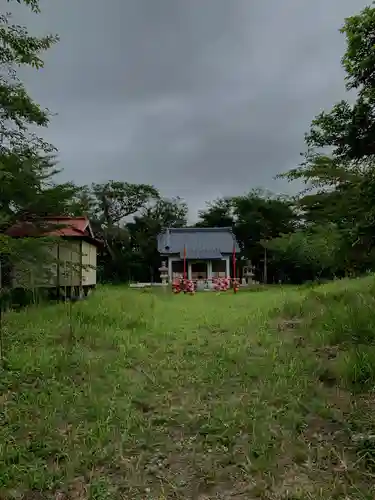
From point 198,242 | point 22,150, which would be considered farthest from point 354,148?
point 198,242

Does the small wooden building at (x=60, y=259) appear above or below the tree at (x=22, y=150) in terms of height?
below

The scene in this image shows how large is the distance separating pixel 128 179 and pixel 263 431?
2302cm

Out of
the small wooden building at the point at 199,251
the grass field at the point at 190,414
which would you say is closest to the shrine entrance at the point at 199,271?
the small wooden building at the point at 199,251

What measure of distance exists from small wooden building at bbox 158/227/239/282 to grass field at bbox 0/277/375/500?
48.6 feet

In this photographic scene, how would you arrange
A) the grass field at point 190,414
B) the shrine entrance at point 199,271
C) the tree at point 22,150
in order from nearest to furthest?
the grass field at point 190,414 → the tree at point 22,150 → the shrine entrance at point 199,271

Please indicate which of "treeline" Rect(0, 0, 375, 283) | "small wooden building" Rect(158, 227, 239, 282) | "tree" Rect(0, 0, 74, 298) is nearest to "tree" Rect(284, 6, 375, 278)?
"treeline" Rect(0, 0, 375, 283)

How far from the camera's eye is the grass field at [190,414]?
2145 mm

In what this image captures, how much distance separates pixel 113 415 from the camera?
2932mm

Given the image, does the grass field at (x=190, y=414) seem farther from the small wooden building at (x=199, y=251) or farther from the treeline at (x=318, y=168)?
the small wooden building at (x=199, y=251)

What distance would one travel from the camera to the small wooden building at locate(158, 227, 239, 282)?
66.7 ft

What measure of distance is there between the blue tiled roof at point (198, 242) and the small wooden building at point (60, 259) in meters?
7.73

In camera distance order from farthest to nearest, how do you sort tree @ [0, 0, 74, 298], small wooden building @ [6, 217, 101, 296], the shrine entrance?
1. the shrine entrance
2. small wooden building @ [6, 217, 101, 296]
3. tree @ [0, 0, 74, 298]

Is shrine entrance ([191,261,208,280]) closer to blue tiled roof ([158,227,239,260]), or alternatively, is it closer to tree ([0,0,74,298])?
blue tiled roof ([158,227,239,260])

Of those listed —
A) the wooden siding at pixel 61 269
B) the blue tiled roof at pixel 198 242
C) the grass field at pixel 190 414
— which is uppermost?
the blue tiled roof at pixel 198 242
